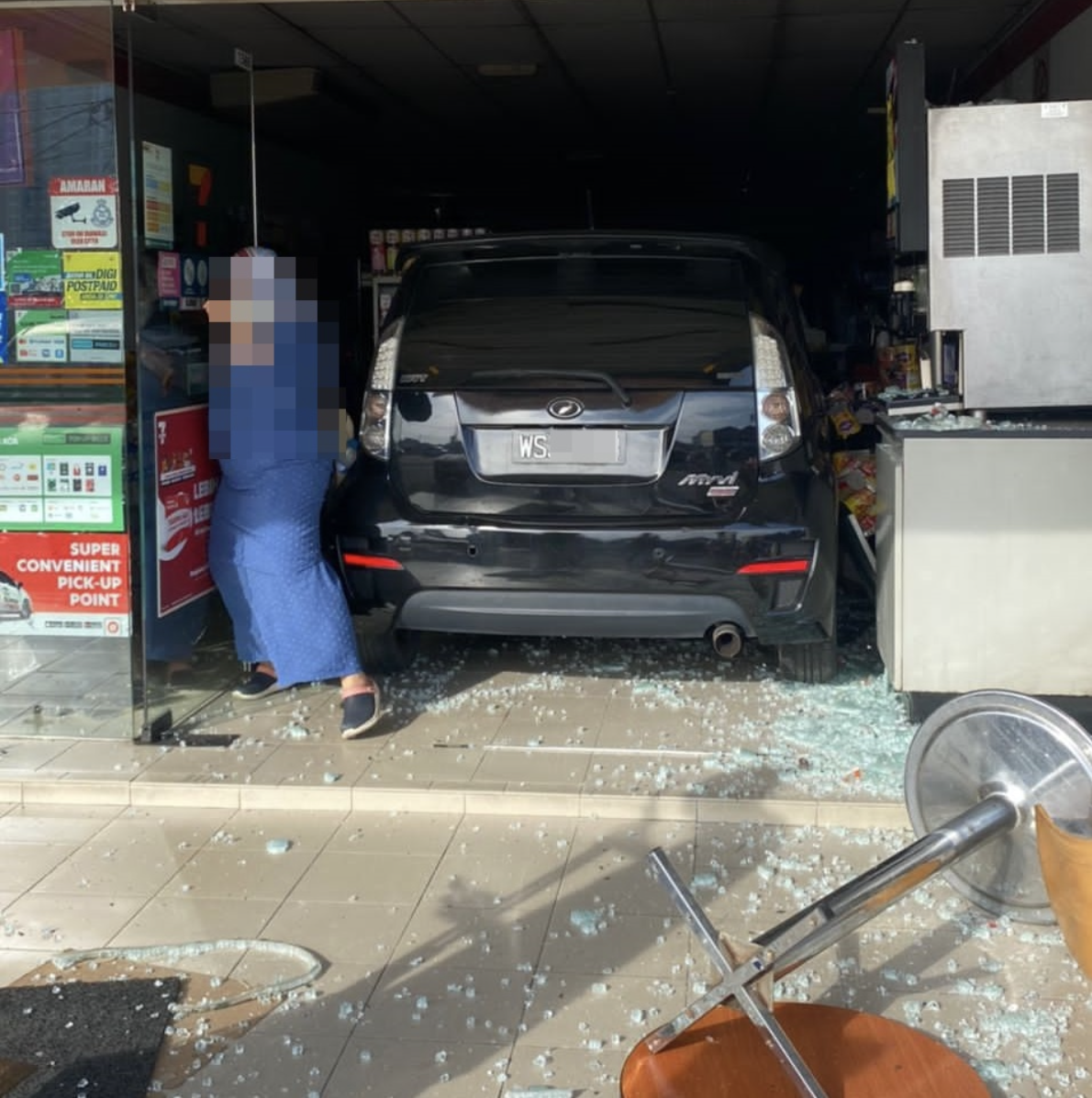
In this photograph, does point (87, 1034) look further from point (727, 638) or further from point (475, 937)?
point (727, 638)

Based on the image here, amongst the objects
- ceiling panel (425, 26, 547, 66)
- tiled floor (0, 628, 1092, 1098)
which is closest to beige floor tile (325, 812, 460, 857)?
tiled floor (0, 628, 1092, 1098)

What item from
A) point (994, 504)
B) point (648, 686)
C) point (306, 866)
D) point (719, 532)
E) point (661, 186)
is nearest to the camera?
point (306, 866)

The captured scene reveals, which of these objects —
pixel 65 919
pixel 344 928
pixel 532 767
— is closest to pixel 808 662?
pixel 532 767

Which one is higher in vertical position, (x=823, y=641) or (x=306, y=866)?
(x=823, y=641)

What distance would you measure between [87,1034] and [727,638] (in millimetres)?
2774

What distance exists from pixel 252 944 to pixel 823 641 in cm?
264

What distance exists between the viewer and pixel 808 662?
18.5 ft

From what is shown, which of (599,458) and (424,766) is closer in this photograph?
(424,766)

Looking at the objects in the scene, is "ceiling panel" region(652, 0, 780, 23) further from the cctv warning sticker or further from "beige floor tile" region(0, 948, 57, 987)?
"beige floor tile" region(0, 948, 57, 987)

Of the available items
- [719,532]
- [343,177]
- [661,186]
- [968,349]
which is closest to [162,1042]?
[719,532]

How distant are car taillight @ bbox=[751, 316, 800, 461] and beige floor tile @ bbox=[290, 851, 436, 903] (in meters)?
1.99

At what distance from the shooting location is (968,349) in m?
4.96

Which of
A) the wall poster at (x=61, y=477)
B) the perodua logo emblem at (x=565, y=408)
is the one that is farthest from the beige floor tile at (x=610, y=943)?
the wall poster at (x=61, y=477)

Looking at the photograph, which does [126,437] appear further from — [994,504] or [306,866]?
[994,504]
